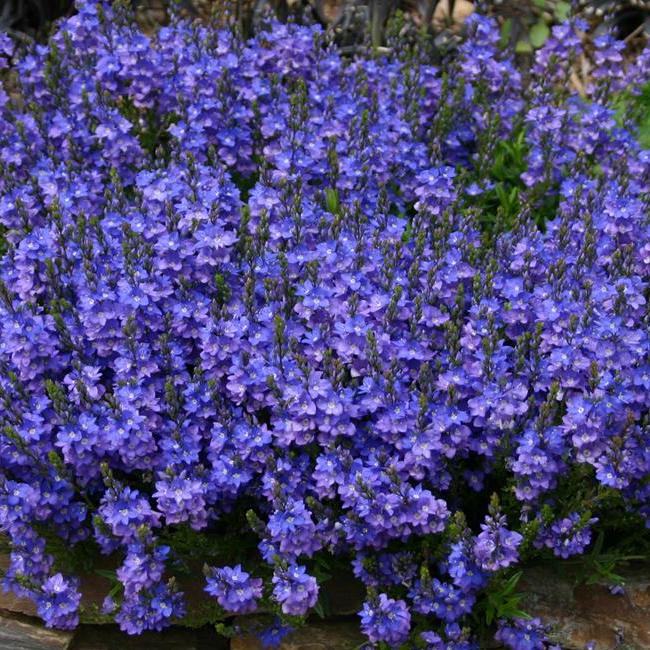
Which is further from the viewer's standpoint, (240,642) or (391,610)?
(240,642)

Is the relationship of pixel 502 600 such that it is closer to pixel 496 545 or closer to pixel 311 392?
pixel 496 545

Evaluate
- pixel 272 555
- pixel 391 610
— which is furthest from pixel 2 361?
pixel 391 610

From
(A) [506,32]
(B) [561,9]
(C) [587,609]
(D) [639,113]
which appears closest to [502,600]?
(C) [587,609]

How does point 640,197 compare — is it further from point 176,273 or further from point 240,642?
point 240,642

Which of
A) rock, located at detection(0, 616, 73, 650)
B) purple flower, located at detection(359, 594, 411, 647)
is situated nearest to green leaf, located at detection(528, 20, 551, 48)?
purple flower, located at detection(359, 594, 411, 647)

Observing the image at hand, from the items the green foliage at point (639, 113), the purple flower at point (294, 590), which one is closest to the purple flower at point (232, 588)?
the purple flower at point (294, 590)

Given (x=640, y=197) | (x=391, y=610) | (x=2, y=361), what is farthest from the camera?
(x=640, y=197)
